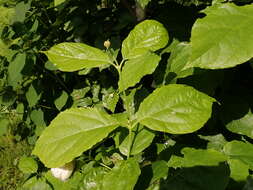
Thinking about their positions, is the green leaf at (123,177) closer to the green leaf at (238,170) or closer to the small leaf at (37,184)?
the green leaf at (238,170)

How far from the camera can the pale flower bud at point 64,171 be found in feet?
4.09

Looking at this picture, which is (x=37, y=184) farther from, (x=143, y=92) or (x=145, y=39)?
(x=145, y=39)

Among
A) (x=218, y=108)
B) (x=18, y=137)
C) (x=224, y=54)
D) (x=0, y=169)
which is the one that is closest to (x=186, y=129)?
(x=224, y=54)

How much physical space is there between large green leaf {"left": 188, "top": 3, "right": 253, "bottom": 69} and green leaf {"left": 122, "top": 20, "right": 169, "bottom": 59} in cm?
28

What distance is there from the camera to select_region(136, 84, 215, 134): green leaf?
907 millimetres

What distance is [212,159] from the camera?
39.4 inches

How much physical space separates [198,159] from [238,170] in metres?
0.14

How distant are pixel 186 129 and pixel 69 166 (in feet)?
1.70

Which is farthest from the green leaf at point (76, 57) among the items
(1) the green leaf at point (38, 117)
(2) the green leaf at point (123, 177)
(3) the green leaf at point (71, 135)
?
(1) the green leaf at point (38, 117)

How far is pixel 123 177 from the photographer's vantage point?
0.94 metres

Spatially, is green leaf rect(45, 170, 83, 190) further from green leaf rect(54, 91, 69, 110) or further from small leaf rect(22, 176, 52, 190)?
green leaf rect(54, 91, 69, 110)

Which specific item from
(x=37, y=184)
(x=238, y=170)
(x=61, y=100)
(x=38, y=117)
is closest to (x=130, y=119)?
(x=238, y=170)

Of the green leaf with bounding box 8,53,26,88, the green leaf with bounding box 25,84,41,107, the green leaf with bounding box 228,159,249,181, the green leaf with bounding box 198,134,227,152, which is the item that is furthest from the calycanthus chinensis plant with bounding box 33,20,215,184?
the green leaf with bounding box 25,84,41,107

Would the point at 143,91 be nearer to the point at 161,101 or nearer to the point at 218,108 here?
the point at 218,108
